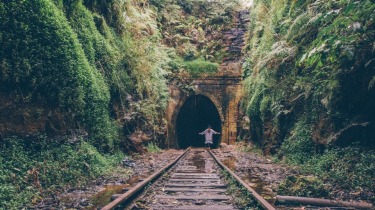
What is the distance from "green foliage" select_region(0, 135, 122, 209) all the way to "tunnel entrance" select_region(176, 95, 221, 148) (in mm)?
13656

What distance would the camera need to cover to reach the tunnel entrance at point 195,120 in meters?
21.3

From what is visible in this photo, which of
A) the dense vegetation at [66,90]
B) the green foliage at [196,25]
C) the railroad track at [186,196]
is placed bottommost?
the railroad track at [186,196]

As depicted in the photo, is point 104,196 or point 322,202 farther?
point 104,196

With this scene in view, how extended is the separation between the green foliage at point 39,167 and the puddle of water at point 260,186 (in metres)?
3.05

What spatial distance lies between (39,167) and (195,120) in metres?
20.9

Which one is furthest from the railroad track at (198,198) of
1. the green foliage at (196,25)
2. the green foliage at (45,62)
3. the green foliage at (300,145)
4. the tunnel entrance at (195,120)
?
the green foliage at (196,25)

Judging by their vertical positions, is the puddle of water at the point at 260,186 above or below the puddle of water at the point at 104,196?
above

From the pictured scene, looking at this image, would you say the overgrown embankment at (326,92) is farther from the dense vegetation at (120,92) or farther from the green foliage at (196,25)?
the green foliage at (196,25)

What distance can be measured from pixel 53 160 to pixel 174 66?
13.3 m

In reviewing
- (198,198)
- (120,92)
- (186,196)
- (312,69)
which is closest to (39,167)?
(186,196)

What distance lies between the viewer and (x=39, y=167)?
5.30 meters

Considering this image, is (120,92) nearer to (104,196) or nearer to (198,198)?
(104,196)

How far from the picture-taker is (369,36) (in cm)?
545

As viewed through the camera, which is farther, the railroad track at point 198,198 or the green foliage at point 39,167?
the green foliage at point 39,167
